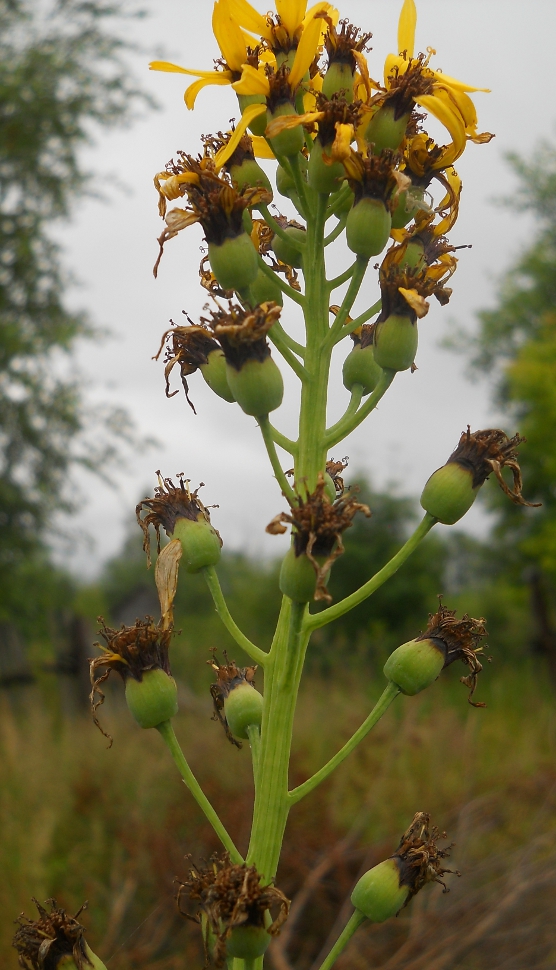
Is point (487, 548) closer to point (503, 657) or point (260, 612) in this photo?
point (503, 657)

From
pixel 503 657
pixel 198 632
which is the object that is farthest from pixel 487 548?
pixel 198 632

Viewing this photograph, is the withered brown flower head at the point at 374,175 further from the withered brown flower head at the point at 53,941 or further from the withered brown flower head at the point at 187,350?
the withered brown flower head at the point at 53,941

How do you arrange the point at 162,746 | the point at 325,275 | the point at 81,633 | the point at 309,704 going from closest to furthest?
the point at 325,275
the point at 162,746
the point at 309,704
the point at 81,633

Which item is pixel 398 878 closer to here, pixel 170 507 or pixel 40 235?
pixel 170 507

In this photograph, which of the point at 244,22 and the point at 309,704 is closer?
the point at 244,22

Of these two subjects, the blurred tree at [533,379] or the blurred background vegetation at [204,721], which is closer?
the blurred background vegetation at [204,721]

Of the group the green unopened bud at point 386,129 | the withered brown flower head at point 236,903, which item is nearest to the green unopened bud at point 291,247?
the green unopened bud at point 386,129

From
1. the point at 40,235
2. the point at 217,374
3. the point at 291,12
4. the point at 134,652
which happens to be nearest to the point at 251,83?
the point at 291,12
